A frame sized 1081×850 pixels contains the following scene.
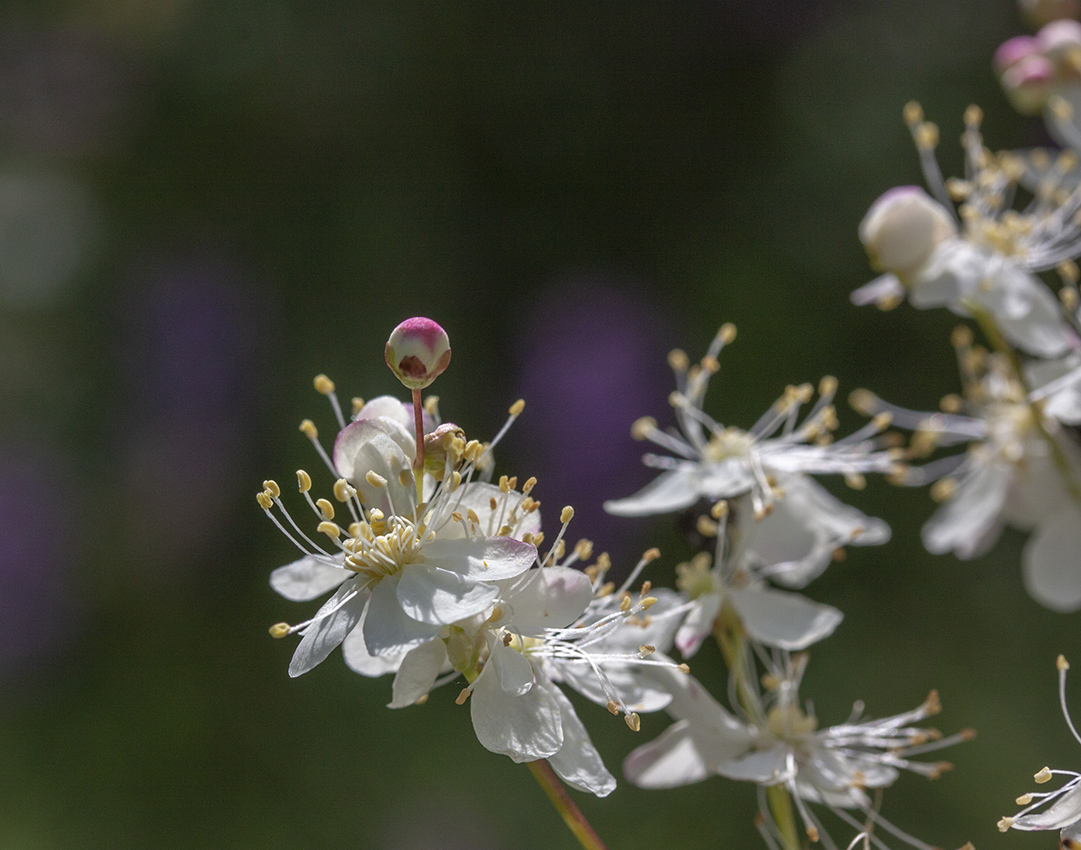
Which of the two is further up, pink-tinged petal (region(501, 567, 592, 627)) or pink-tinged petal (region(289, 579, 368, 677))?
pink-tinged petal (region(289, 579, 368, 677))

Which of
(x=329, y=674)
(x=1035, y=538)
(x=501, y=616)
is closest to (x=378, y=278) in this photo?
(x=329, y=674)

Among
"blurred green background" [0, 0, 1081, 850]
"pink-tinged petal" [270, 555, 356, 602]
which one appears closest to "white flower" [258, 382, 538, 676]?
"pink-tinged petal" [270, 555, 356, 602]

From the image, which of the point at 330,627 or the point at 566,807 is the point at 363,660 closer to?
the point at 330,627

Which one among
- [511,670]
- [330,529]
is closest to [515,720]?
[511,670]

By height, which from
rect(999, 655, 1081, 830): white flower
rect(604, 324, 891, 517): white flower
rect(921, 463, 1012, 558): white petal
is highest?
rect(604, 324, 891, 517): white flower

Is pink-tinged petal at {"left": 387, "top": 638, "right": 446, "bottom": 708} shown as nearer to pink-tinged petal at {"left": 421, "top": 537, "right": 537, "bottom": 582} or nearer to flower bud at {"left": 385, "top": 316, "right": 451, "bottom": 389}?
pink-tinged petal at {"left": 421, "top": 537, "right": 537, "bottom": 582}

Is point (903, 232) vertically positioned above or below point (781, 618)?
above

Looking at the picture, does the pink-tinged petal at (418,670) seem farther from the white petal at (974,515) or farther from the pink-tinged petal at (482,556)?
the white petal at (974,515)
